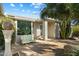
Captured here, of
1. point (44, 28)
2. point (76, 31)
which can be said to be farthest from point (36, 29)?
point (76, 31)

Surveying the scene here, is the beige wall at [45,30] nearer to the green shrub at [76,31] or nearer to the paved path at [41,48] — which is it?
the paved path at [41,48]

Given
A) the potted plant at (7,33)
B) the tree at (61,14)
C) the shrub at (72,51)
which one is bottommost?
the shrub at (72,51)

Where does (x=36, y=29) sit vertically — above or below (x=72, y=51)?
above

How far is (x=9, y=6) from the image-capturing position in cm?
555

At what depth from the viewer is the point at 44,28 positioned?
5613 mm

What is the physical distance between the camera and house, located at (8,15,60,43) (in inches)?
220

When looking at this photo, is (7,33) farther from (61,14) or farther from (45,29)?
(61,14)

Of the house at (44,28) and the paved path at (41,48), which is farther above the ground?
the house at (44,28)

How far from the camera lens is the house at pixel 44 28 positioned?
5.60 meters

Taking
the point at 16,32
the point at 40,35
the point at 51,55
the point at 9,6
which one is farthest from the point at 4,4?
the point at 51,55

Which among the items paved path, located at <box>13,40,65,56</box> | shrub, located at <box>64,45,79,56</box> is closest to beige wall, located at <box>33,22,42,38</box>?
paved path, located at <box>13,40,65,56</box>

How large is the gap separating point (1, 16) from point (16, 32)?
0.43m

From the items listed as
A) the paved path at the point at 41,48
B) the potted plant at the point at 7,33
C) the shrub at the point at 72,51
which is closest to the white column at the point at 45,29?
the paved path at the point at 41,48

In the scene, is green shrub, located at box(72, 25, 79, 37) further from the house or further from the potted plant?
the potted plant
